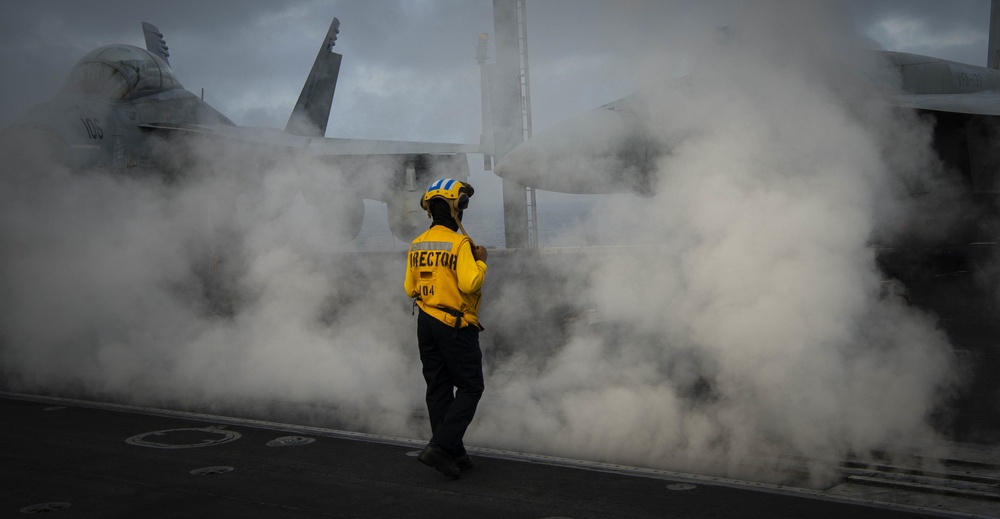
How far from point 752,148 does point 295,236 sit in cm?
543

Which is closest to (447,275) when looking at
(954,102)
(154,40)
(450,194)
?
(450,194)

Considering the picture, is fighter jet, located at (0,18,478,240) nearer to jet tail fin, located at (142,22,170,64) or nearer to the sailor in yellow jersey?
jet tail fin, located at (142,22,170,64)

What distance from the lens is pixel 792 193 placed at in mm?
6195

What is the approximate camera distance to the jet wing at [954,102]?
9.72m

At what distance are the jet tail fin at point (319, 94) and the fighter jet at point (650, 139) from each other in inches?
603

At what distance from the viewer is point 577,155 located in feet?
31.1

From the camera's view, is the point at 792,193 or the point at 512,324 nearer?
the point at 792,193

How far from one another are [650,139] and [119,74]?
9.93 meters

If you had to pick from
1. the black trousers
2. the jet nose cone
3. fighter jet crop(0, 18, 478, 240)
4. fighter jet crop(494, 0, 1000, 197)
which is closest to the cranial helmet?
the black trousers

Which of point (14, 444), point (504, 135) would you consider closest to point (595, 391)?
point (14, 444)

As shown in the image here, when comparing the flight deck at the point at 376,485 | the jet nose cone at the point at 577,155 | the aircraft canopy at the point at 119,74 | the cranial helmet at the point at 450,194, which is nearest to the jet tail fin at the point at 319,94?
the aircraft canopy at the point at 119,74

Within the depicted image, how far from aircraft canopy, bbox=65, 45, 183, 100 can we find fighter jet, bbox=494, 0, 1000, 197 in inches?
298

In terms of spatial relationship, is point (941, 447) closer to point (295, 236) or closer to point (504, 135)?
point (295, 236)

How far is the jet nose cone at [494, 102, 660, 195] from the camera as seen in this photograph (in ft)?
29.5
